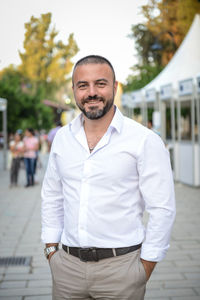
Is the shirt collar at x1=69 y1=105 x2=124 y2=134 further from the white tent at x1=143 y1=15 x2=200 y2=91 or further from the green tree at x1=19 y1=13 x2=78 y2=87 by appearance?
the green tree at x1=19 y1=13 x2=78 y2=87

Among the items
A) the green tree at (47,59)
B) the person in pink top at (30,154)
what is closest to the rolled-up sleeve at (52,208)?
the person in pink top at (30,154)

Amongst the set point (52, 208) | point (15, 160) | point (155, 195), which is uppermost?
point (155, 195)

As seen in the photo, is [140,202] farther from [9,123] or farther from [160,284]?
[9,123]

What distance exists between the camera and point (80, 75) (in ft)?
6.81

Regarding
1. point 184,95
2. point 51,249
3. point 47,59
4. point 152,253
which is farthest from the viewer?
point 47,59

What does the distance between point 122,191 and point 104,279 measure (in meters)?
0.43

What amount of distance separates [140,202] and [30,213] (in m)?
6.13

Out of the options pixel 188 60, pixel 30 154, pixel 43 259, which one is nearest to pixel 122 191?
pixel 43 259

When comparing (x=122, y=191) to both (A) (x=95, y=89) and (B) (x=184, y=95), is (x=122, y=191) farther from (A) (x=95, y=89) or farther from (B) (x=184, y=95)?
(B) (x=184, y=95)

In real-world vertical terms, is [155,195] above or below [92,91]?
below

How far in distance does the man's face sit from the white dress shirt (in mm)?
97

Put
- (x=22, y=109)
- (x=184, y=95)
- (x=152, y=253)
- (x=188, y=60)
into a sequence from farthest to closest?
(x=22, y=109), (x=188, y=60), (x=184, y=95), (x=152, y=253)

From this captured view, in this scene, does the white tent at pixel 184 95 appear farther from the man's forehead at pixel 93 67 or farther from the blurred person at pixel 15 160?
the man's forehead at pixel 93 67

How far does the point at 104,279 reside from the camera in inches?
78.1
